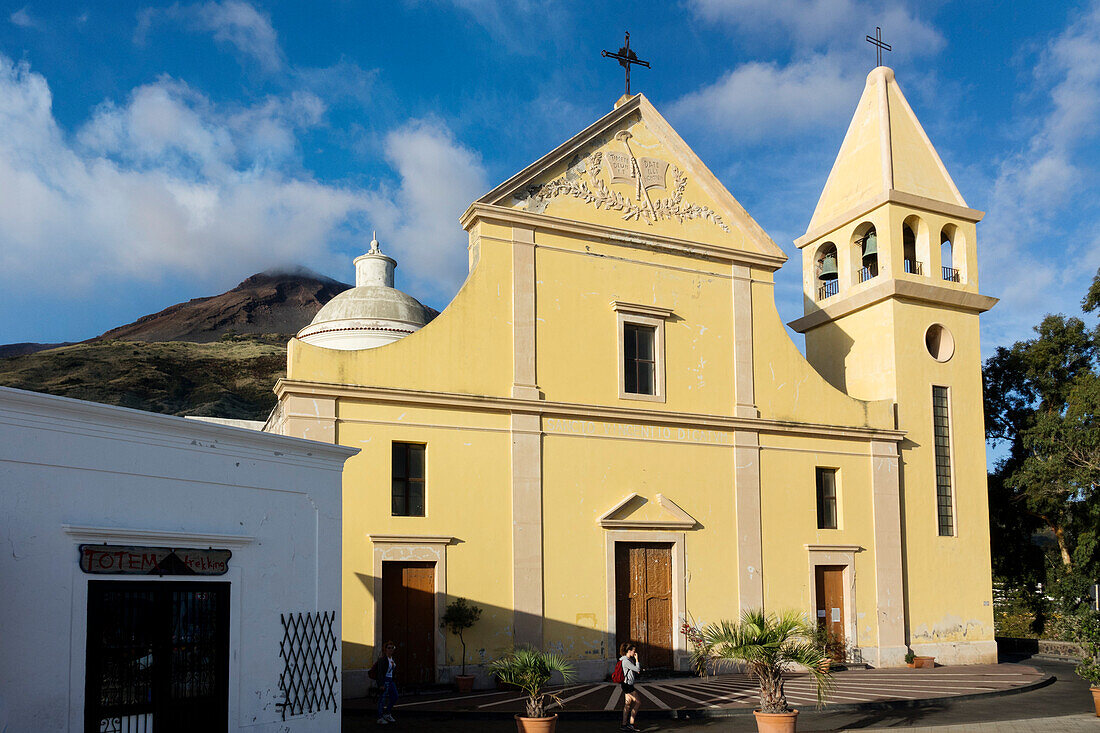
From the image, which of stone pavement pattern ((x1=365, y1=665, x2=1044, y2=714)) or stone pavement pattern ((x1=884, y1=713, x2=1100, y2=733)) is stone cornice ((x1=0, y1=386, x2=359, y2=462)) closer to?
stone pavement pattern ((x1=365, y1=665, x2=1044, y2=714))

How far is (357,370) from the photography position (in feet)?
56.5

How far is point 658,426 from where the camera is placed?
20.1 m

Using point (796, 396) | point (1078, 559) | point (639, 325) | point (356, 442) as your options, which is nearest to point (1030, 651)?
point (1078, 559)

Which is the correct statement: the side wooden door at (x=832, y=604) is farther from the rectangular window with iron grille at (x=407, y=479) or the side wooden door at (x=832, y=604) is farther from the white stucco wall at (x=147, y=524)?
the white stucco wall at (x=147, y=524)

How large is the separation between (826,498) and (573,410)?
23.1ft

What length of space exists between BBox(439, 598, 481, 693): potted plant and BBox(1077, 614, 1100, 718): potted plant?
1027 cm

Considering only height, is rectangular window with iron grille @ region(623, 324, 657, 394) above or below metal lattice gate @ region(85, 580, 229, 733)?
above

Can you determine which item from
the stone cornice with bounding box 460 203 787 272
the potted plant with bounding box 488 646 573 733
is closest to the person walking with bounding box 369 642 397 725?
the potted plant with bounding box 488 646 573 733

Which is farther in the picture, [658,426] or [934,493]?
[934,493]

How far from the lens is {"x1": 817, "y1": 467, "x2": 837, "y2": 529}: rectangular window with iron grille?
22000mm

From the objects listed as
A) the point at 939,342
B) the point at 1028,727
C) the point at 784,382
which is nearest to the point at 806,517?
the point at 784,382

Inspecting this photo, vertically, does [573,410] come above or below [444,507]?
above

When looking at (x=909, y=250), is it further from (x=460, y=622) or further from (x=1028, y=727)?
(x=460, y=622)

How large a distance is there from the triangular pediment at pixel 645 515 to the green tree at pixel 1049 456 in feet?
41.7
